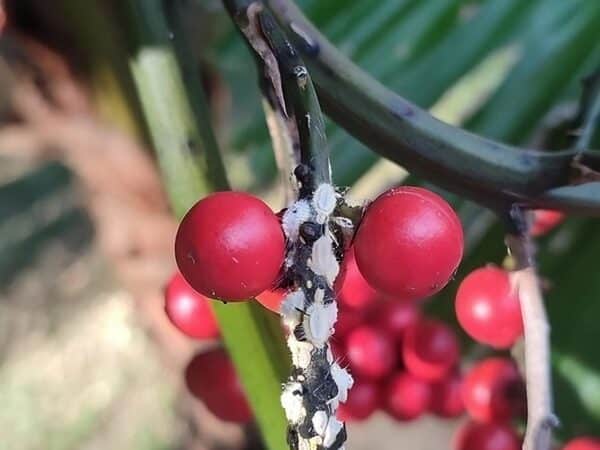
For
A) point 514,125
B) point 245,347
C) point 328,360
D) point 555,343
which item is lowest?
point 555,343

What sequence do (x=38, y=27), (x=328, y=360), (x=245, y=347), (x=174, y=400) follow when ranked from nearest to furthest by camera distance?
(x=328, y=360), (x=245, y=347), (x=38, y=27), (x=174, y=400)

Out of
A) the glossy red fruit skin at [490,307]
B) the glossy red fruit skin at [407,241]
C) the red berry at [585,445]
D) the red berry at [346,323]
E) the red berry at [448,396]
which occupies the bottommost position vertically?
the red berry at [448,396]

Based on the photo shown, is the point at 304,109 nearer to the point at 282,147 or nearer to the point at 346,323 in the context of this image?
the point at 282,147

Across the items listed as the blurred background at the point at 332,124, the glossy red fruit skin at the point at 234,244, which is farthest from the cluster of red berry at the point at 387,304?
the blurred background at the point at 332,124

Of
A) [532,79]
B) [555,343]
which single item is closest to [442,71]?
[532,79]

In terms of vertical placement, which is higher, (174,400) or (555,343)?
(555,343)

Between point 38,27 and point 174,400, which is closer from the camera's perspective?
point 38,27

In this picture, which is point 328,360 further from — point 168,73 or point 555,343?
point 555,343

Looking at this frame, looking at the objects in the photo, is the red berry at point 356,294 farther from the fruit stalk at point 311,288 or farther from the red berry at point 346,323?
the fruit stalk at point 311,288
